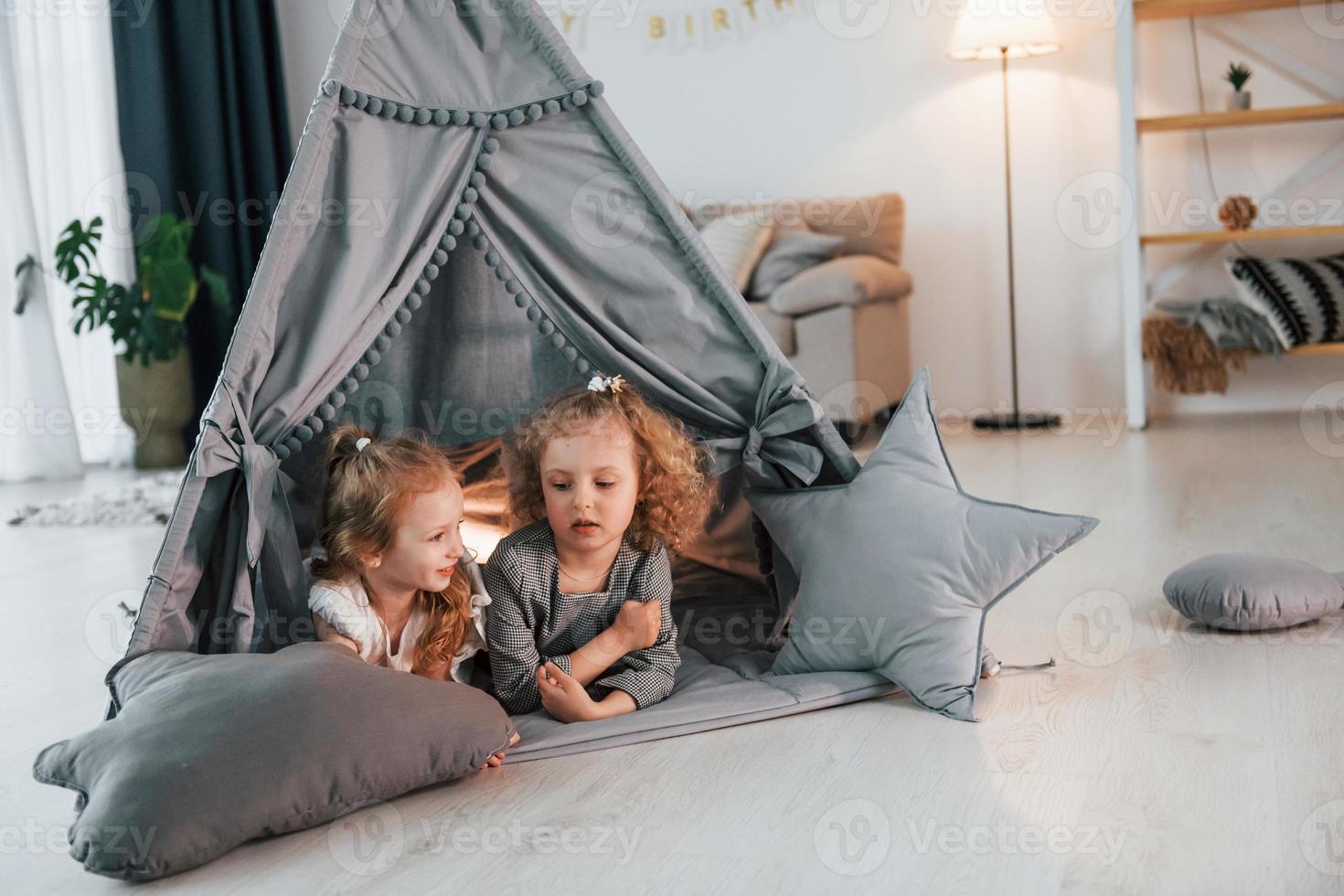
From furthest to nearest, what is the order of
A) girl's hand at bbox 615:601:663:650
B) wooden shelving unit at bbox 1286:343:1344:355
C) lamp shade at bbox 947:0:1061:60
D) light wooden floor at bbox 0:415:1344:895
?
1. lamp shade at bbox 947:0:1061:60
2. wooden shelving unit at bbox 1286:343:1344:355
3. girl's hand at bbox 615:601:663:650
4. light wooden floor at bbox 0:415:1344:895

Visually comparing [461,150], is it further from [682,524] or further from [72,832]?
[72,832]

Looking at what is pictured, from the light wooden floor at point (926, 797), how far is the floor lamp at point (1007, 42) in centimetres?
241

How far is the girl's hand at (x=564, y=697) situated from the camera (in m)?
1.81

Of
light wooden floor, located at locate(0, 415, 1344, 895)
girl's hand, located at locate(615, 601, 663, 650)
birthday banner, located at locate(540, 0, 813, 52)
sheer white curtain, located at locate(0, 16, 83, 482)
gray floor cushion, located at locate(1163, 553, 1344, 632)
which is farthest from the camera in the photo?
birthday banner, located at locate(540, 0, 813, 52)

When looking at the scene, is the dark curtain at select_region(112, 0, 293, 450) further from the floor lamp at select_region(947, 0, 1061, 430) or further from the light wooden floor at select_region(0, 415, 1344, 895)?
the light wooden floor at select_region(0, 415, 1344, 895)

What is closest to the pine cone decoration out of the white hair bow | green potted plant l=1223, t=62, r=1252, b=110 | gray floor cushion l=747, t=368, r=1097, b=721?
green potted plant l=1223, t=62, r=1252, b=110

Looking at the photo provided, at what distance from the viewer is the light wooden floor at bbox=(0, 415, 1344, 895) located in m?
1.37

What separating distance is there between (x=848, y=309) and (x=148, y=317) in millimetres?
2392

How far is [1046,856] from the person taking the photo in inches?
54.4

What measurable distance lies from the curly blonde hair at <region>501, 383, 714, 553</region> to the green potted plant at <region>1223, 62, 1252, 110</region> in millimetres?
3146

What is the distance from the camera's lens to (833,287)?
13.9 ft

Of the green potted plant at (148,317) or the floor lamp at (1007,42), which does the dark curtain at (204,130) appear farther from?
the floor lamp at (1007,42)

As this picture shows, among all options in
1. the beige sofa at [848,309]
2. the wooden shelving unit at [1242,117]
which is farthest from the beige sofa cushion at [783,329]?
the wooden shelving unit at [1242,117]

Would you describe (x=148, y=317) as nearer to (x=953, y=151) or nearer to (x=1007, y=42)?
(x=953, y=151)
